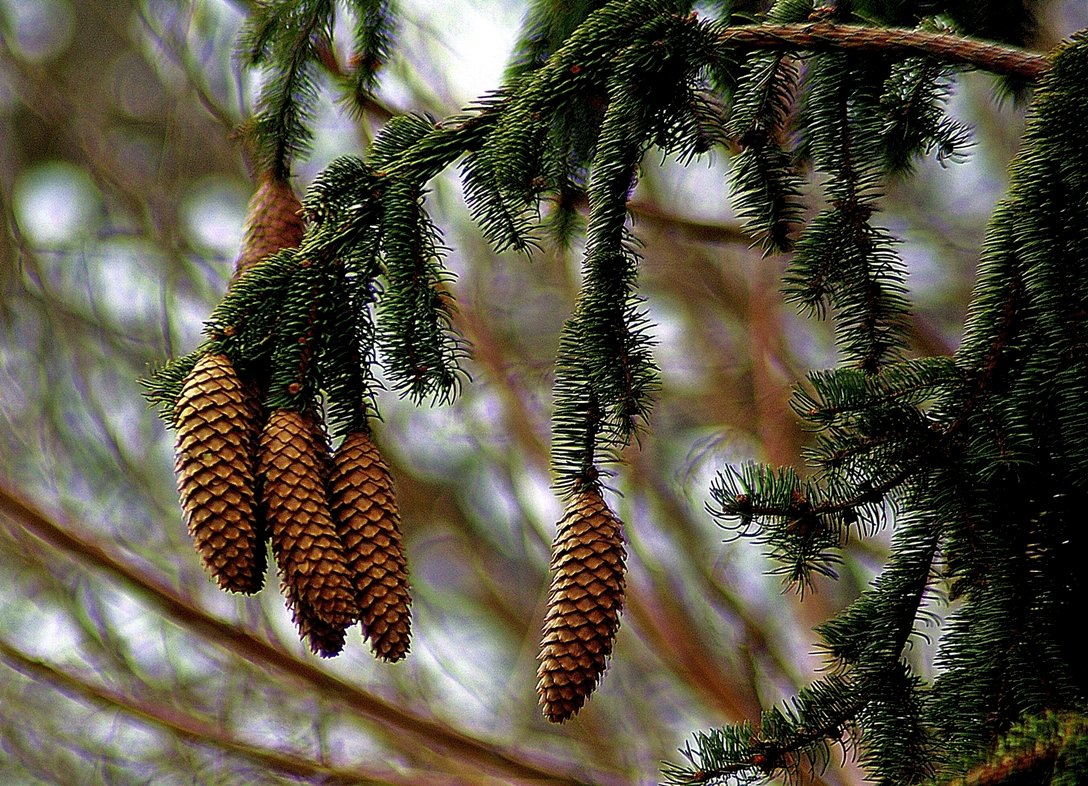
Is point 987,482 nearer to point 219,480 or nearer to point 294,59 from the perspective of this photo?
point 219,480

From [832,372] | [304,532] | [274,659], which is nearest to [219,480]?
→ [304,532]

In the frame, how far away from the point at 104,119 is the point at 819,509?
208cm

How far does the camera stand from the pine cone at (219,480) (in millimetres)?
540

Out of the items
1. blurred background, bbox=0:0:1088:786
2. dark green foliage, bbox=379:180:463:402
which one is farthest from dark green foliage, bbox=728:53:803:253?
blurred background, bbox=0:0:1088:786

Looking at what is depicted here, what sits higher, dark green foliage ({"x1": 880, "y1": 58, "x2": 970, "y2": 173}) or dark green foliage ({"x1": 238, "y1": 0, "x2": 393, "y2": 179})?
dark green foliage ({"x1": 238, "y1": 0, "x2": 393, "y2": 179})

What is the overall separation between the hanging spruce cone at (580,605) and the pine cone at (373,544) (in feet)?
0.28

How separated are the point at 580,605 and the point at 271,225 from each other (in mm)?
361

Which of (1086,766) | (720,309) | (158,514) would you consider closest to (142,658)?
(158,514)

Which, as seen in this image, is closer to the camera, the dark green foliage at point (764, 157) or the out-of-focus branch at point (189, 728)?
the dark green foliage at point (764, 157)

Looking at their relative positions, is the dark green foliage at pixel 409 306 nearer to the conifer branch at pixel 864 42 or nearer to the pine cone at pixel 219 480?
the pine cone at pixel 219 480

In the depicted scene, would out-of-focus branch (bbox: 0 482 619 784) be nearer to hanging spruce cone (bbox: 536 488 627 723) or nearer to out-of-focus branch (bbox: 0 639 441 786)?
out-of-focus branch (bbox: 0 639 441 786)

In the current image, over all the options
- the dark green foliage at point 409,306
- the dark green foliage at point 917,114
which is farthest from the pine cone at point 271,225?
the dark green foliage at point 917,114

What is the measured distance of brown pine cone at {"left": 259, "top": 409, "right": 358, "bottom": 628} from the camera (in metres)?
0.54

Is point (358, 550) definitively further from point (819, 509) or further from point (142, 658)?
point (142, 658)
